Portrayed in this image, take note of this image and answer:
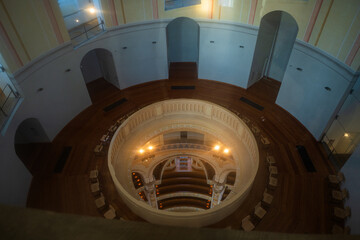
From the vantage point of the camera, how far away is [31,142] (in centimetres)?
962

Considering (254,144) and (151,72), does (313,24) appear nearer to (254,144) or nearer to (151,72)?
(254,144)

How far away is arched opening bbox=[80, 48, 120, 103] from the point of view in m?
12.2

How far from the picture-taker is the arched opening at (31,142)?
9.01 m

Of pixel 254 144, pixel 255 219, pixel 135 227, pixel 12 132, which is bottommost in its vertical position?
pixel 255 219

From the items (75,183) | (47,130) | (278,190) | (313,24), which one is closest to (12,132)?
(47,130)

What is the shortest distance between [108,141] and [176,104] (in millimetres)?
3570

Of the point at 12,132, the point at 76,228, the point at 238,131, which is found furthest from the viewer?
the point at 238,131

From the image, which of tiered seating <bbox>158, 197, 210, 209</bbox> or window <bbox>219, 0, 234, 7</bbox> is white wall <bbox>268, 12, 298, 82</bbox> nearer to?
window <bbox>219, 0, 234, 7</bbox>

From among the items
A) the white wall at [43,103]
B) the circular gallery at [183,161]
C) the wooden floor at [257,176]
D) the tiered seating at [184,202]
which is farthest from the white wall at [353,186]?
the tiered seating at [184,202]

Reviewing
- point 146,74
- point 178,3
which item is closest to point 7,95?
point 146,74

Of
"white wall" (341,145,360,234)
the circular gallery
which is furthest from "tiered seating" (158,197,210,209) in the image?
"white wall" (341,145,360,234)

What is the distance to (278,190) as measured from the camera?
774cm

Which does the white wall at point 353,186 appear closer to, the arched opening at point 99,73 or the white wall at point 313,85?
the white wall at point 313,85

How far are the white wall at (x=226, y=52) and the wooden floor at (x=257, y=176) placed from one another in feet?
3.28
